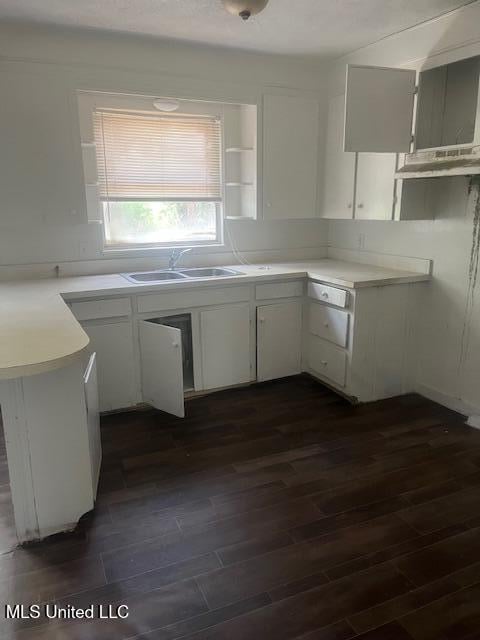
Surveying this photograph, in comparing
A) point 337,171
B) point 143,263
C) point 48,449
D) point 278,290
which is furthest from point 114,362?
point 337,171

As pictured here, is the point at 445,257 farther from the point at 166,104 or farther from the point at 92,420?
the point at 92,420

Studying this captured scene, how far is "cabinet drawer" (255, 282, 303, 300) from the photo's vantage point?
136 inches

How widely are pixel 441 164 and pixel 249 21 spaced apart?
1.51m

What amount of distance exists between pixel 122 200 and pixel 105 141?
0.44 m

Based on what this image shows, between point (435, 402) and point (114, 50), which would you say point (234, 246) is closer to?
point (114, 50)

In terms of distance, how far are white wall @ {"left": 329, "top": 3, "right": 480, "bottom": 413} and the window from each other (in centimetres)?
141

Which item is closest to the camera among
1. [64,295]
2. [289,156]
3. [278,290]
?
[64,295]

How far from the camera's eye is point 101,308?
116 inches

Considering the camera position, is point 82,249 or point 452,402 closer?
point 452,402

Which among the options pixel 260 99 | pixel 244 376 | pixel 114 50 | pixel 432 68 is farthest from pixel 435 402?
pixel 114 50

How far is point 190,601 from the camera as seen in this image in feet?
5.46

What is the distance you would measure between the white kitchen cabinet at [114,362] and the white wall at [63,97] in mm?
692

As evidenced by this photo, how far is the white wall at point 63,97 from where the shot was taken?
298 centimetres

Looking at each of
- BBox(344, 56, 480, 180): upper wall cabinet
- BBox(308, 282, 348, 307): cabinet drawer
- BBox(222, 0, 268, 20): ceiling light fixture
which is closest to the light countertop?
BBox(308, 282, 348, 307): cabinet drawer
